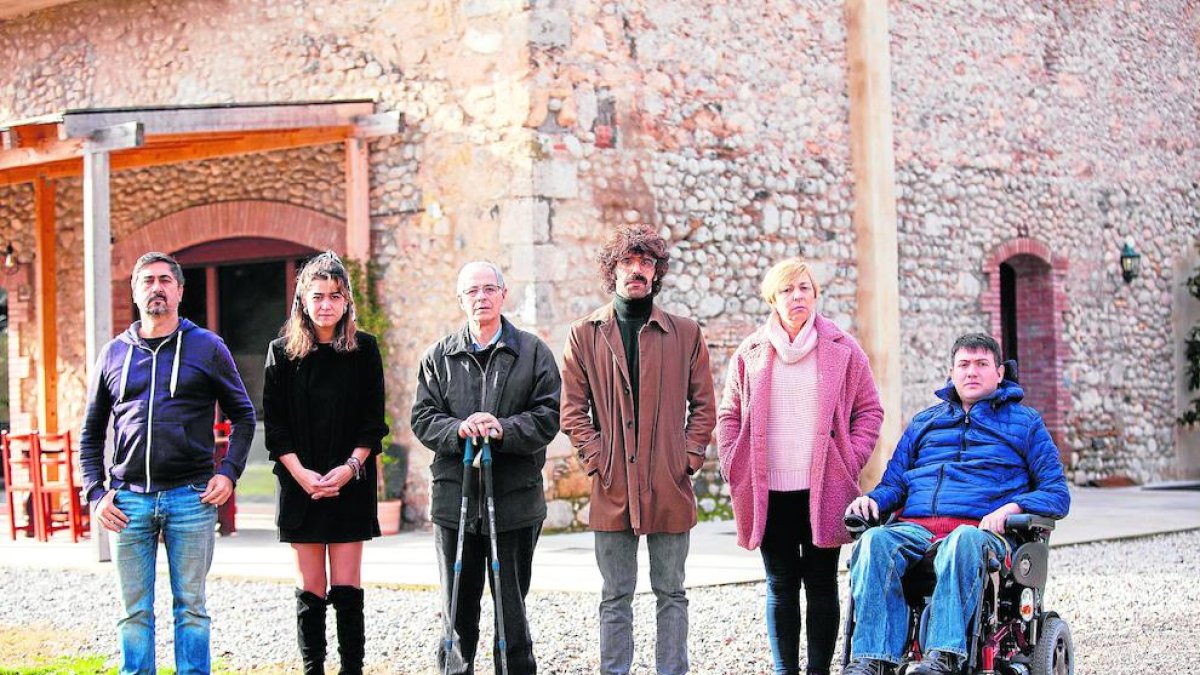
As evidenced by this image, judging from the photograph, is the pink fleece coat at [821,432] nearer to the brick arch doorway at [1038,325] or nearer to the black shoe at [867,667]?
the black shoe at [867,667]

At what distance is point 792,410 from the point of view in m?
4.69

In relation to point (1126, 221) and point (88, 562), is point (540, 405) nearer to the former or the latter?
point (88, 562)

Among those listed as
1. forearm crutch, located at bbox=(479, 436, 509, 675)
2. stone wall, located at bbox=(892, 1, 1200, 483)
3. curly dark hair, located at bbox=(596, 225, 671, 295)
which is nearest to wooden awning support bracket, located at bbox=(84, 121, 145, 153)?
curly dark hair, located at bbox=(596, 225, 671, 295)

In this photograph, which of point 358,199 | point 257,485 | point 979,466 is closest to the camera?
point 979,466

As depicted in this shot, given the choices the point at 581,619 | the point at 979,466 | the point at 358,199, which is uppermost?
the point at 358,199

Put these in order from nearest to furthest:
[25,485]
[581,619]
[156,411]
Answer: [156,411]
[581,619]
[25,485]

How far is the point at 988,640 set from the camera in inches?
164

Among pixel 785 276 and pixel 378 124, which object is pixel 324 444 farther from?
pixel 378 124

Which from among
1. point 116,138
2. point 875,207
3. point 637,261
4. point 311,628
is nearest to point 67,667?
point 311,628

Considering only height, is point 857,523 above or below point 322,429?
below

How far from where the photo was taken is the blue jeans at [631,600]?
4527mm

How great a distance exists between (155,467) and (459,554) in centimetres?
98

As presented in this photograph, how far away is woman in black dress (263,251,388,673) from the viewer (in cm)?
456

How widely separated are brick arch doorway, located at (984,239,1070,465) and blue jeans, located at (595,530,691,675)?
334 inches
